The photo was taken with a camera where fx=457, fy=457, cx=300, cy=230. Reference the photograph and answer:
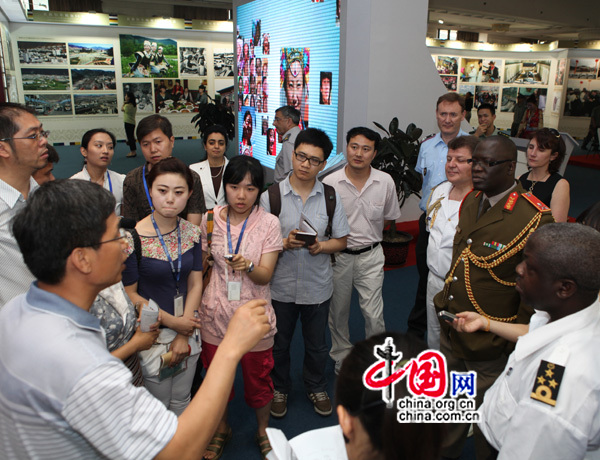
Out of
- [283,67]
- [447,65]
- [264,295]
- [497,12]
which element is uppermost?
[497,12]

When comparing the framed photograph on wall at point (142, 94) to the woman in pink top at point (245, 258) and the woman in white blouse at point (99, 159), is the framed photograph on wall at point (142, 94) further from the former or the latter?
the woman in pink top at point (245, 258)

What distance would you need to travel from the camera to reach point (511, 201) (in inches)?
87.2

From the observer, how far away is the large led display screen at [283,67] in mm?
6246

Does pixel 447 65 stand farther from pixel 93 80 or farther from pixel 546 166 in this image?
pixel 546 166

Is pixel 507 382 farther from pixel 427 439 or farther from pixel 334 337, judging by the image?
pixel 334 337

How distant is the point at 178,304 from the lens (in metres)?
2.38

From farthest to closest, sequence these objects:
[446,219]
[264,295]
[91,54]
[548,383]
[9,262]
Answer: [91,54], [446,219], [264,295], [9,262], [548,383]

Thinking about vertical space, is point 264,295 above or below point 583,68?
below

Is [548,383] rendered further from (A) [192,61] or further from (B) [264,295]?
(A) [192,61]

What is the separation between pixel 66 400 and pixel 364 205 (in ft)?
8.47

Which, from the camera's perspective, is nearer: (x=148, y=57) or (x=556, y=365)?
(x=556, y=365)

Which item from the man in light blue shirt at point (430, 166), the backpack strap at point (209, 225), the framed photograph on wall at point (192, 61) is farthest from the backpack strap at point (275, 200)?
the framed photograph on wall at point (192, 61)

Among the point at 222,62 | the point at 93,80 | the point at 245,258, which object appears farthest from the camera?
the point at 222,62

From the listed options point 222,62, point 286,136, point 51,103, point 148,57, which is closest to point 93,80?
point 51,103
